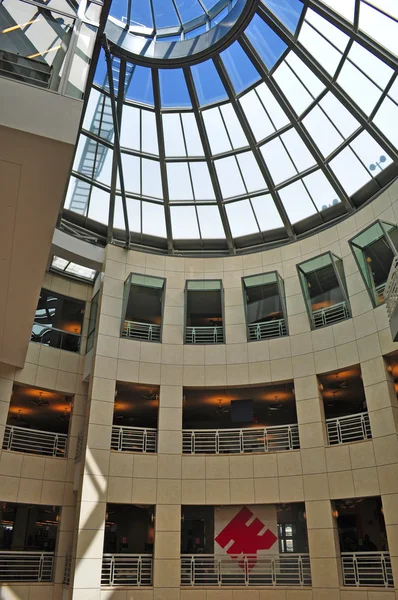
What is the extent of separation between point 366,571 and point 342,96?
17.4 meters

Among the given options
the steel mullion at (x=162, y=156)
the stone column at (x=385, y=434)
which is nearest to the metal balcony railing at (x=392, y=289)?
the stone column at (x=385, y=434)

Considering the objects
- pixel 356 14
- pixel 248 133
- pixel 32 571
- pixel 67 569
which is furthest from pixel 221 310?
pixel 32 571

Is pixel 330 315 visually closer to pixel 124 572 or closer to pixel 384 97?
pixel 384 97

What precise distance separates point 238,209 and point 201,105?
16.3 feet

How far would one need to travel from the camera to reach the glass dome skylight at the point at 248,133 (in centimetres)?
1758

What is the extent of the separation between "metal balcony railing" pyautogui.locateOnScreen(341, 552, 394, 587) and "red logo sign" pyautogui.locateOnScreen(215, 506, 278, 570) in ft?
9.82

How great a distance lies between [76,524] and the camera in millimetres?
17953

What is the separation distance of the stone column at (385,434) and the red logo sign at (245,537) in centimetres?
513

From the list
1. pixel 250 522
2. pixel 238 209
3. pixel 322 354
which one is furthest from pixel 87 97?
pixel 250 522

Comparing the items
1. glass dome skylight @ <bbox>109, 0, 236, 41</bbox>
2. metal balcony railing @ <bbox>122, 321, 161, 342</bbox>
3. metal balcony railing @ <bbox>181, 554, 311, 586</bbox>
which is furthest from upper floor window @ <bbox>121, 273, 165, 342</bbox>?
glass dome skylight @ <bbox>109, 0, 236, 41</bbox>

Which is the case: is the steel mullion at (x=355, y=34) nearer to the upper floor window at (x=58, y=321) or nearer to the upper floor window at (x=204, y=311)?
the upper floor window at (x=204, y=311)

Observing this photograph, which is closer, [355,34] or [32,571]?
[355,34]

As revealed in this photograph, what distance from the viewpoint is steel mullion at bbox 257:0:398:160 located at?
18.1 m

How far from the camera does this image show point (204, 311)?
24500 mm
